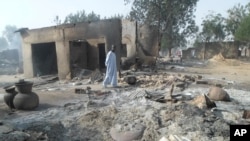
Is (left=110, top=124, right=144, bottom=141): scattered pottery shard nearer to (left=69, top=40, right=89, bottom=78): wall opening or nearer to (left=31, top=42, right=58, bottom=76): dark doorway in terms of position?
(left=69, top=40, right=89, bottom=78): wall opening

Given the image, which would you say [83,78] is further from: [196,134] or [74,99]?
[196,134]

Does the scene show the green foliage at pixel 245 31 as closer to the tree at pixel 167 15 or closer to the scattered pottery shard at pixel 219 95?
the tree at pixel 167 15

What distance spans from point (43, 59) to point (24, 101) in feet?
38.6

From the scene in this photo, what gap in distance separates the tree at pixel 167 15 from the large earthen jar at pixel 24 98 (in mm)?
25369

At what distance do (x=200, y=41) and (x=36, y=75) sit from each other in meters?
26.7

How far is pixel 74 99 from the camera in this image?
32.5 ft

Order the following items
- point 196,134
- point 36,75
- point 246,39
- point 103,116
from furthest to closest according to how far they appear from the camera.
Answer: point 246,39, point 36,75, point 103,116, point 196,134

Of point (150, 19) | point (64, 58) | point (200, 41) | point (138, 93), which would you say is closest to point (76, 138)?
point (138, 93)

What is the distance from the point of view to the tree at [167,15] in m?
33.9

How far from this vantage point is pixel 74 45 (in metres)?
17.6

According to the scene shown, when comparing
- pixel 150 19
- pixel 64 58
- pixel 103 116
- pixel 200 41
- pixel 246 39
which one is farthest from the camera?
pixel 200 41

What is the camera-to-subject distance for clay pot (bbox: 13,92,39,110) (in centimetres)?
A: 834

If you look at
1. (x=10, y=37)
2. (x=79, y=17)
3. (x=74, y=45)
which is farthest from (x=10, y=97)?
(x=10, y=37)

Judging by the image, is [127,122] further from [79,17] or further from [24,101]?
[79,17]
